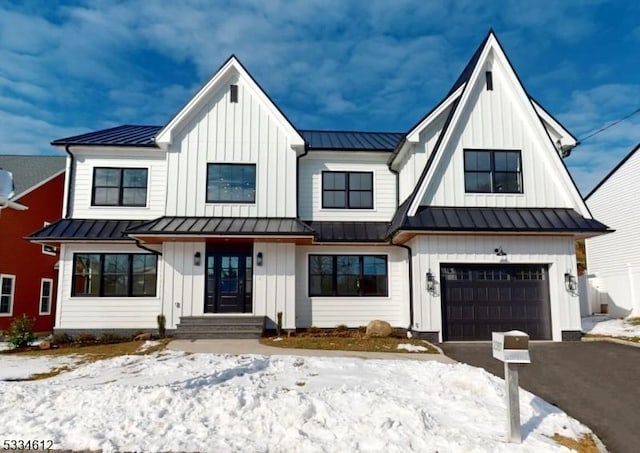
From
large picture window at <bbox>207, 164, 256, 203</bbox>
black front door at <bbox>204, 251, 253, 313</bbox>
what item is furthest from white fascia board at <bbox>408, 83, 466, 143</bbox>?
black front door at <bbox>204, 251, 253, 313</bbox>

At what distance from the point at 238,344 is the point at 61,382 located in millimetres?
5095

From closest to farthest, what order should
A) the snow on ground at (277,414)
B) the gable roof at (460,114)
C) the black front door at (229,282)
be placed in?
the snow on ground at (277,414)
the gable roof at (460,114)
the black front door at (229,282)

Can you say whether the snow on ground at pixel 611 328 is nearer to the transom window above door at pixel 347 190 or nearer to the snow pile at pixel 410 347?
the snow pile at pixel 410 347

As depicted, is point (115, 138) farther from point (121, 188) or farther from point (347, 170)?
point (347, 170)

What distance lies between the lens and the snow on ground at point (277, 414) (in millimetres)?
5016

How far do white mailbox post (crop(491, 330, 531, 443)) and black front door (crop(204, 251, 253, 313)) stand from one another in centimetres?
1020

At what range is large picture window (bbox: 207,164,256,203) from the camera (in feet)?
48.8

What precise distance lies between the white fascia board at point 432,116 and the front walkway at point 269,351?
7009 millimetres

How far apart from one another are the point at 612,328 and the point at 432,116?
1004cm

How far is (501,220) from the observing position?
42.9 feet

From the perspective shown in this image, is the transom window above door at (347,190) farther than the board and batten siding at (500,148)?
Yes

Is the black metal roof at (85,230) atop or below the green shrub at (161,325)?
atop

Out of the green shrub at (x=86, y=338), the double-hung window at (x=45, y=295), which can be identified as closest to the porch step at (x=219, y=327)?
the green shrub at (x=86, y=338)

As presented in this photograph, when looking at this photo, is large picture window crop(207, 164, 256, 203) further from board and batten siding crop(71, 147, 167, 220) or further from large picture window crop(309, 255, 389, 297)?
large picture window crop(309, 255, 389, 297)
